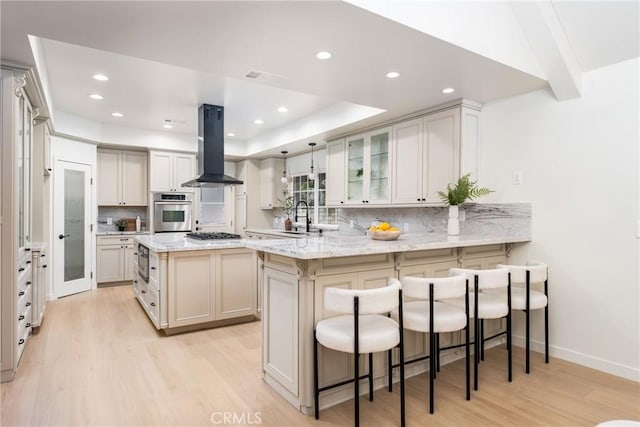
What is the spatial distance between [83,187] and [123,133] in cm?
109

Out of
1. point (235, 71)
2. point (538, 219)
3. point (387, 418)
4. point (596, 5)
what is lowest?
point (387, 418)

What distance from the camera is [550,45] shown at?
2.87m

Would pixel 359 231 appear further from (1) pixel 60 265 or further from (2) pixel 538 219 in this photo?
(1) pixel 60 265

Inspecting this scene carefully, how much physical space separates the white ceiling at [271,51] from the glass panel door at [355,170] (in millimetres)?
448

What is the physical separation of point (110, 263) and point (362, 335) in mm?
5516

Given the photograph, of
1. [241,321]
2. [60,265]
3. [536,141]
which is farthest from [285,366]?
[60,265]

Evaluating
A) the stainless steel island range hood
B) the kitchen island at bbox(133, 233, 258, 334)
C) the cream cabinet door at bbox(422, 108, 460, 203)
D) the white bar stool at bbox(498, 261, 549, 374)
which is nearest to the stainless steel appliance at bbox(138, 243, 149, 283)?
the kitchen island at bbox(133, 233, 258, 334)

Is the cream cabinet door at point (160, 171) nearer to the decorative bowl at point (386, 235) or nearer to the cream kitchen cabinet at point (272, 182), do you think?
the cream kitchen cabinet at point (272, 182)

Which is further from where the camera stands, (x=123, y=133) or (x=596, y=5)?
(x=123, y=133)

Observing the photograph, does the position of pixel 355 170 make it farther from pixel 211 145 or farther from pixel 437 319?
pixel 437 319

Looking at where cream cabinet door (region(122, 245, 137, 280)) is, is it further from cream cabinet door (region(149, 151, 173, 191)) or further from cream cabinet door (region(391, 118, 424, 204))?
cream cabinet door (region(391, 118, 424, 204))

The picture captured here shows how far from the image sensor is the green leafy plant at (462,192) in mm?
3377

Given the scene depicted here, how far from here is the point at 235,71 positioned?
290 cm

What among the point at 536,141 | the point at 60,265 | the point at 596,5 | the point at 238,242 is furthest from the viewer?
the point at 60,265
